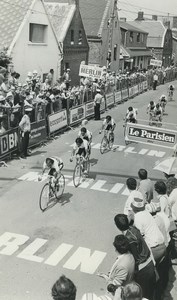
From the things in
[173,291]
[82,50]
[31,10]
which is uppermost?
[31,10]

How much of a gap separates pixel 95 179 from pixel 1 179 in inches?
130

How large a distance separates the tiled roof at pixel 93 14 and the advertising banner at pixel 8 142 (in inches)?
1252

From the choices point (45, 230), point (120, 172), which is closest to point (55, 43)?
point (120, 172)

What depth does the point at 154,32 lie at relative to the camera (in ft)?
245

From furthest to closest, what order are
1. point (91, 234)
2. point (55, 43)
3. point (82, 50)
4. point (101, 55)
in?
point (101, 55), point (82, 50), point (55, 43), point (91, 234)

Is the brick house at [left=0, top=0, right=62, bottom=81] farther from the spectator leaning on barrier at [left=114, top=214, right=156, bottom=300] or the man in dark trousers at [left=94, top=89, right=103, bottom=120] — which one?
the spectator leaning on barrier at [left=114, top=214, right=156, bottom=300]

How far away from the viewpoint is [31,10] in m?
30.3

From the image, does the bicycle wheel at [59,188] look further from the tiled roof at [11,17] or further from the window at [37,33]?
the window at [37,33]

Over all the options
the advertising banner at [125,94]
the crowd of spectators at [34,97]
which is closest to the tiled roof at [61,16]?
the advertising banner at [125,94]

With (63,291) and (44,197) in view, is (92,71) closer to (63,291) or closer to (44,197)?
(44,197)

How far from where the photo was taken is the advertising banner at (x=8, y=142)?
1596cm

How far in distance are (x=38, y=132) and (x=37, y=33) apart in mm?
15234

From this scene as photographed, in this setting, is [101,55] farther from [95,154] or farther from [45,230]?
[45,230]

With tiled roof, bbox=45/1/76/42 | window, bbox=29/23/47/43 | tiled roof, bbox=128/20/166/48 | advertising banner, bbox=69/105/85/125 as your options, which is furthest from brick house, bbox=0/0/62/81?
tiled roof, bbox=128/20/166/48
